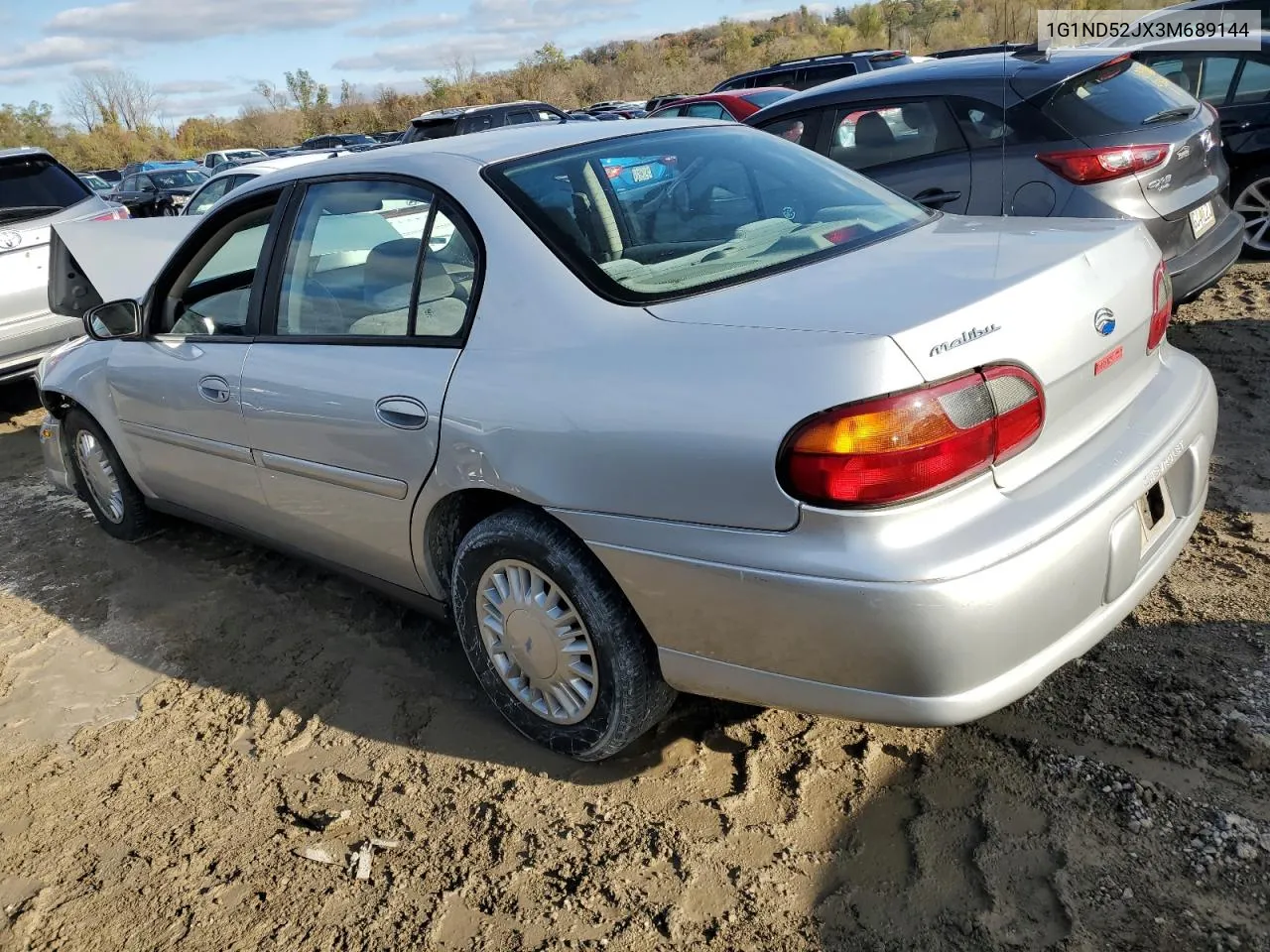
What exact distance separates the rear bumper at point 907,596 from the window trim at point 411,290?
676 millimetres

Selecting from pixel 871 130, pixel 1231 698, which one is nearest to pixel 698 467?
pixel 1231 698

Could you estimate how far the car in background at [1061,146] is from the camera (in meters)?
4.61

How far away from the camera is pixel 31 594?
14.5 ft

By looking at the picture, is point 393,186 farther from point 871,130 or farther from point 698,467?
point 871,130

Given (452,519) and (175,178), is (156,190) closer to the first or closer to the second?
(175,178)

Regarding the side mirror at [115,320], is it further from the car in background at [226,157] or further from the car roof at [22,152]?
the car in background at [226,157]

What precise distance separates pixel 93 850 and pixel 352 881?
80cm

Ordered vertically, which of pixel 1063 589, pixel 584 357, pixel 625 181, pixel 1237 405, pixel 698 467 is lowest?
pixel 1237 405

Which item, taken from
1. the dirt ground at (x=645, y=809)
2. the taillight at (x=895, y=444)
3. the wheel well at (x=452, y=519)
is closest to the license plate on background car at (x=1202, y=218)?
the dirt ground at (x=645, y=809)

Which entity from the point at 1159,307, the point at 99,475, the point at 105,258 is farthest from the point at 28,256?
the point at 1159,307

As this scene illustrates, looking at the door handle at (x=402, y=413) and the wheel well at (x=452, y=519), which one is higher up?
the door handle at (x=402, y=413)

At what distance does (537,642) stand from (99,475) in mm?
3002

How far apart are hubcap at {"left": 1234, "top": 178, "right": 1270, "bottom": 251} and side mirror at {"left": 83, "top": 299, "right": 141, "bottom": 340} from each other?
6.45m

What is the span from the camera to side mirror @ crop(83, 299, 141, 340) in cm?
396
